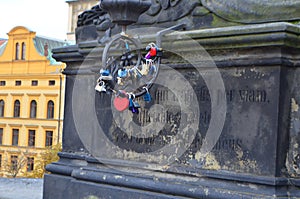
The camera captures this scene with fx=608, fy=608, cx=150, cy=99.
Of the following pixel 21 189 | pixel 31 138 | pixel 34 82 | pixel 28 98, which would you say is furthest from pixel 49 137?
pixel 21 189

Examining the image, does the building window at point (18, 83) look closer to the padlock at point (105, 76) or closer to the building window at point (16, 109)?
the building window at point (16, 109)

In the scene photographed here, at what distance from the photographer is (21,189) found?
6520 millimetres

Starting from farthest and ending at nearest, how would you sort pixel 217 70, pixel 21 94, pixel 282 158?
pixel 21 94 → pixel 217 70 → pixel 282 158

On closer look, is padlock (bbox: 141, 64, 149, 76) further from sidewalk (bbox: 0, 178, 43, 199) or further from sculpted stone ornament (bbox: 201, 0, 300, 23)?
sidewalk (bbox: 0, 178, 43, 199)

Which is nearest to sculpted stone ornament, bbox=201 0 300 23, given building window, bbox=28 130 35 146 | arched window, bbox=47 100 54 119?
arched window, bbox=47 100 54 119

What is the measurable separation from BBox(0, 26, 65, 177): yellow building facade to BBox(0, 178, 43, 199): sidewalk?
83.2 feet

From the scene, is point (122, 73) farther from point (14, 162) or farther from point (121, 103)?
point (14, 162)

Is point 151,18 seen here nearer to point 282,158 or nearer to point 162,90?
point 162,90

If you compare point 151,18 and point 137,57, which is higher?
point 151,18

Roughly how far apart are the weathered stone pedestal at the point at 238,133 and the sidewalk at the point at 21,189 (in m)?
1.64

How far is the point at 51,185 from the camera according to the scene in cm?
513

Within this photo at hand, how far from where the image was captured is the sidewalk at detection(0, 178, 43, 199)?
6.06m

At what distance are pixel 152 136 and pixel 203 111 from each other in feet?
1.65

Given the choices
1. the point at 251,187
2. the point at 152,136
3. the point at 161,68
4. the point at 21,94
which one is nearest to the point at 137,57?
the point at 161,68
